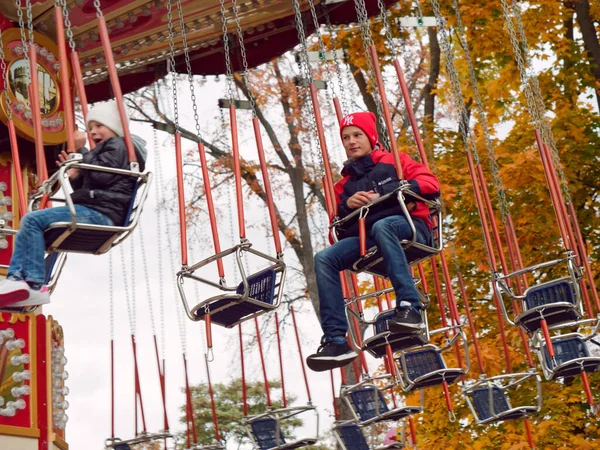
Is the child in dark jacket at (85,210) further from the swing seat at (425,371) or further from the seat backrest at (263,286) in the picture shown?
the swing seat at (425,371)

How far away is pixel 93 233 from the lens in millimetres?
6180

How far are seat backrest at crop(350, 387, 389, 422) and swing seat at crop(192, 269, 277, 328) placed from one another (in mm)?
4146

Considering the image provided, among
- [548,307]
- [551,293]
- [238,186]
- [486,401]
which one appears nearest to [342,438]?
[486,401]

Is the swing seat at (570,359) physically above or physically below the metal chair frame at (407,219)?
below

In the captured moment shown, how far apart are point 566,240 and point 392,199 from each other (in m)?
1.81

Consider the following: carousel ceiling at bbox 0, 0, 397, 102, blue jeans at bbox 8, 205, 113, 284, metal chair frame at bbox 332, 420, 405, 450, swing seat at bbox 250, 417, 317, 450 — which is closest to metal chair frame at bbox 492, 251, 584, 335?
metal chair frame at bbox 332, 420, 405, 450

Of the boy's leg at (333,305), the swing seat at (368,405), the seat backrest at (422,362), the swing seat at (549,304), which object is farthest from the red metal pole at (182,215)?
the swing seat at (368,405)

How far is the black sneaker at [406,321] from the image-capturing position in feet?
21.8

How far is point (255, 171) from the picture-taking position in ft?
61.8

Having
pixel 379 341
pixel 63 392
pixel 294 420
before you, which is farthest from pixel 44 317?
pixel 294 420

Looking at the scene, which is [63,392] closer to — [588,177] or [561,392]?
[561,392]

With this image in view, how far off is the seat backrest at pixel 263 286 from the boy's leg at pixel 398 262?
2.52 ft

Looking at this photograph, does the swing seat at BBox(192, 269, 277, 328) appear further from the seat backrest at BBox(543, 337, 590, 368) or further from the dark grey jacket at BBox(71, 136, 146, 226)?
the seat backrest at BBox(543, 337, 590, 368)

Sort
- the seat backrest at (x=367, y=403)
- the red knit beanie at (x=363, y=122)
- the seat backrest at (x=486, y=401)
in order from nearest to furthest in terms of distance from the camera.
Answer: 1. the red knit beanie at (x=363, y=122)
2. the seat backrest at (x=486, y=401)
3. the seat backrest at (x=367, y=403)
